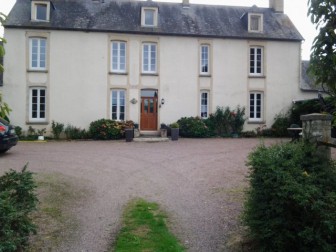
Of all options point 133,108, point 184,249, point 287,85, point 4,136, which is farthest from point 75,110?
point 184,249

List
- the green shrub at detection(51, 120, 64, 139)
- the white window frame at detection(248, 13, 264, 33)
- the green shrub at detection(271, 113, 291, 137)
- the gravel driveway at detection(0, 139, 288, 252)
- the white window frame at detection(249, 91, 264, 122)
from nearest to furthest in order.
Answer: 1. the gravel driveway at detection(0, 139, 288, 252)
2. the green shrub at detection(51, 120, 64, 139)
3. the green shrub at detection(271, 113, 291, 137)
4. the white window frame at detection(249, 91, 264, 122)
5. the white window frame at detection(248, 13, 264, 33)

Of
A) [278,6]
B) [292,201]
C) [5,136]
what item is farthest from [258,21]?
[292,201]

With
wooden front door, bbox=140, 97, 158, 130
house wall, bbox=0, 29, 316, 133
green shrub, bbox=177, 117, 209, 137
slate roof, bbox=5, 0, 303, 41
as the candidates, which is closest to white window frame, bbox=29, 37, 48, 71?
house wall, bbox=0, 29, 316, 133

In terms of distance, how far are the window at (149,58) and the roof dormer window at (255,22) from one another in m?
6.73

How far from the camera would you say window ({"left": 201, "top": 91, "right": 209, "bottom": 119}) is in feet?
69.6

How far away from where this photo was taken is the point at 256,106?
2169cm

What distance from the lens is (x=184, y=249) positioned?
15.4 ft

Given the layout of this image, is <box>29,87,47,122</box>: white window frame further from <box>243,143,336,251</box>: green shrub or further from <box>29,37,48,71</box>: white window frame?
<box>243,143,336,251</box>: green shrub

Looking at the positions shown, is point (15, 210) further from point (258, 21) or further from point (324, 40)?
point (258, 21)

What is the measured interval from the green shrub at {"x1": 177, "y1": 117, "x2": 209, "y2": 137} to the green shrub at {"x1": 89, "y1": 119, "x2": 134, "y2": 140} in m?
3.36

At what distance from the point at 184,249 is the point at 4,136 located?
9519 mm

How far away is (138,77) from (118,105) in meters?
2.19

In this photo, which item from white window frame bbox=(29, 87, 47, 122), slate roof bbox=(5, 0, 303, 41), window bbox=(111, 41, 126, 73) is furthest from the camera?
window bbox=(111, 41, 126, 73)

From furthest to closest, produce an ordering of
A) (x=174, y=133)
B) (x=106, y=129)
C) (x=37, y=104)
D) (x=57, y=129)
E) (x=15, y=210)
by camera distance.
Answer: (x=37, y=104) < (x=57, y=129) < (x=106, y=129) < (x=174, y=133) < (x=15, y=210)
